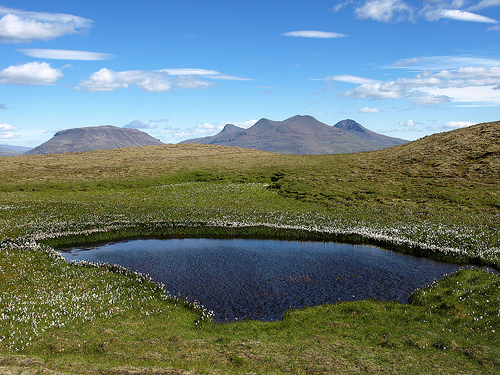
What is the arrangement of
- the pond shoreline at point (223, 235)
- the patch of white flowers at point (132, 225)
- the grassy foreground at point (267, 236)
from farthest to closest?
1. the pond shoreline at point (223, 235)
2. the patch of white flowers at point (132, 225)
3. the grassy foreground at point (267, 236)

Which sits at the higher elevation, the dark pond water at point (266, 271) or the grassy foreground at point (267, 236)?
the grassy foreground at point (267, 236)

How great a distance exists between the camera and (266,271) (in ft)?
90.5

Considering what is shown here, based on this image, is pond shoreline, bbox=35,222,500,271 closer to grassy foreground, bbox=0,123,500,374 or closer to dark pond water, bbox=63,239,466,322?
grassy foreground, bbox=0,123,500,374

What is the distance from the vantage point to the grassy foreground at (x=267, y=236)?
46.8 ft

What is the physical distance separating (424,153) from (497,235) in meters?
56.0

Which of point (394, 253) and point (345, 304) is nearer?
point (345, 304)

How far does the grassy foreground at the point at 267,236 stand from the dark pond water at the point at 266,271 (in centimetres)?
192

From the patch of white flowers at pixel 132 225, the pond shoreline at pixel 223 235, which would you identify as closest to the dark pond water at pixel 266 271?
the pond shoreline at pixel 223 235

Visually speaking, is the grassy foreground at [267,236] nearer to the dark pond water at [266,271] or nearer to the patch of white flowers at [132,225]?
the patch of white flowers at [132,225]

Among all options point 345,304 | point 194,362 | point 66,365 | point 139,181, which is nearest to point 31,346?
point 66,365

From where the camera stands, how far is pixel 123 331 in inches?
659

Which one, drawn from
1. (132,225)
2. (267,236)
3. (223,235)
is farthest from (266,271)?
(132,225)

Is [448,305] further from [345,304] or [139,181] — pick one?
[139,181]

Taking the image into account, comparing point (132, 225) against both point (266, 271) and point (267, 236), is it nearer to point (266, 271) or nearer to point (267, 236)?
point (267, 236)
